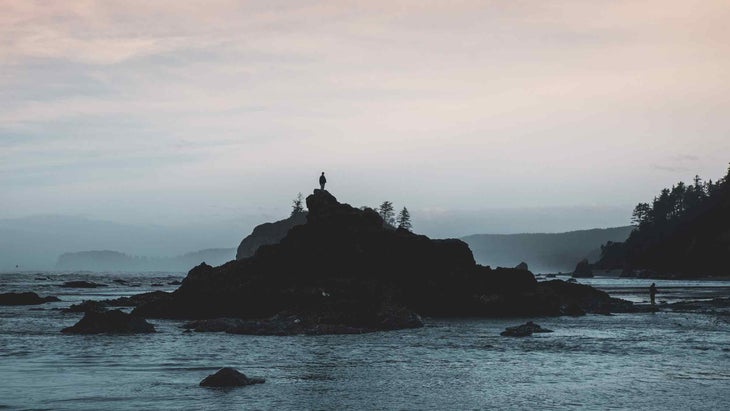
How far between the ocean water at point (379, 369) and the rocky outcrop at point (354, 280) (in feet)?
35.3

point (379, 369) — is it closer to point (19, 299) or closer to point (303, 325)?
point (303, 325)

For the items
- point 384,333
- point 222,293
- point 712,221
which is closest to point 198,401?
point 384,333

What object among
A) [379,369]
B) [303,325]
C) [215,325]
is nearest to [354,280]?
[303,325]

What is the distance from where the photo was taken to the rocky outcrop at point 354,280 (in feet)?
190

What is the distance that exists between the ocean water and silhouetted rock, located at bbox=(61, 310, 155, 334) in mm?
1201

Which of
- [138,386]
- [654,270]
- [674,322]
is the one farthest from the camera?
[654,270]

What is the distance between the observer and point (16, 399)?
76.6 ft

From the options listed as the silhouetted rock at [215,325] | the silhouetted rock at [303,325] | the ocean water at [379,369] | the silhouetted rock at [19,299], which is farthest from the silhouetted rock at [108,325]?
the silhouetted rock at [19,299]

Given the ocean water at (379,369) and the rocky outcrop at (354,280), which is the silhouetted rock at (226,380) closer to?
the ocean water at (379,369)

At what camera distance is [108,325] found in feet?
147

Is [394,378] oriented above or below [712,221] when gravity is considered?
below

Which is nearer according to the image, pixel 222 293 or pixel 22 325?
pixel 22 325

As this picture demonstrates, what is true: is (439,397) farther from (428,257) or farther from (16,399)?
(428,257)

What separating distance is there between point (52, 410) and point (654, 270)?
7304 inches
